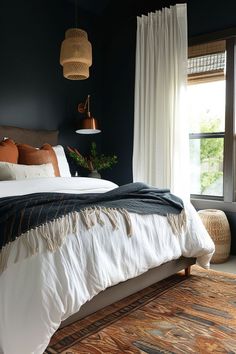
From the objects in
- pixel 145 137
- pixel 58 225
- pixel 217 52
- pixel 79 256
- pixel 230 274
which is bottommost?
pixel 230 274

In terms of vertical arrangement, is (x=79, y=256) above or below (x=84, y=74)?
below

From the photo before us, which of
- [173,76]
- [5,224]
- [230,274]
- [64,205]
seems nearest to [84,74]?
[173,76]

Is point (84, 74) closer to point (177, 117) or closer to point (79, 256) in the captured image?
point (177, 117)

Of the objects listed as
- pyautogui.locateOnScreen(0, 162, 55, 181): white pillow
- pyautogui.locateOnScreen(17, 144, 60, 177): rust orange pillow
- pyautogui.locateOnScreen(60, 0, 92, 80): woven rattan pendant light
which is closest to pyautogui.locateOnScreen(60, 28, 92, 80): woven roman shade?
pyautogui.locateOnScreen(60, 0, 92, 80): woven rattan pendant light

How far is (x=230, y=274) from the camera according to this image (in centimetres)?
325

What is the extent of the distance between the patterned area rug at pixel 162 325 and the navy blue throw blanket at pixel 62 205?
644mm

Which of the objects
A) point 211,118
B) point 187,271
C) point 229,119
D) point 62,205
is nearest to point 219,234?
point 187,271

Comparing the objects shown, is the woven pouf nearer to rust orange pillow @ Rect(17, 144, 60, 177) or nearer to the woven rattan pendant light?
rust orange pillow @ Rect(17, 144, 60, 177)

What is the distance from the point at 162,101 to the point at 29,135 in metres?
1.64

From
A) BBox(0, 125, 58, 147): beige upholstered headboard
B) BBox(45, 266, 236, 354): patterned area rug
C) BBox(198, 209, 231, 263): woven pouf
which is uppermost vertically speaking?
BBox(0, 125, 58, 147): beige upholstered headboard

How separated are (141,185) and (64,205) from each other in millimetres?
882

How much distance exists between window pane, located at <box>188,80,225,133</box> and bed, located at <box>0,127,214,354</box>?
194 cm

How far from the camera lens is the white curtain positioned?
420 centimetres

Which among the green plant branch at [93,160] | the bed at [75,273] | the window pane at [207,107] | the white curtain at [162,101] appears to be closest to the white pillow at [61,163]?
the green plant branch at [93,160]
